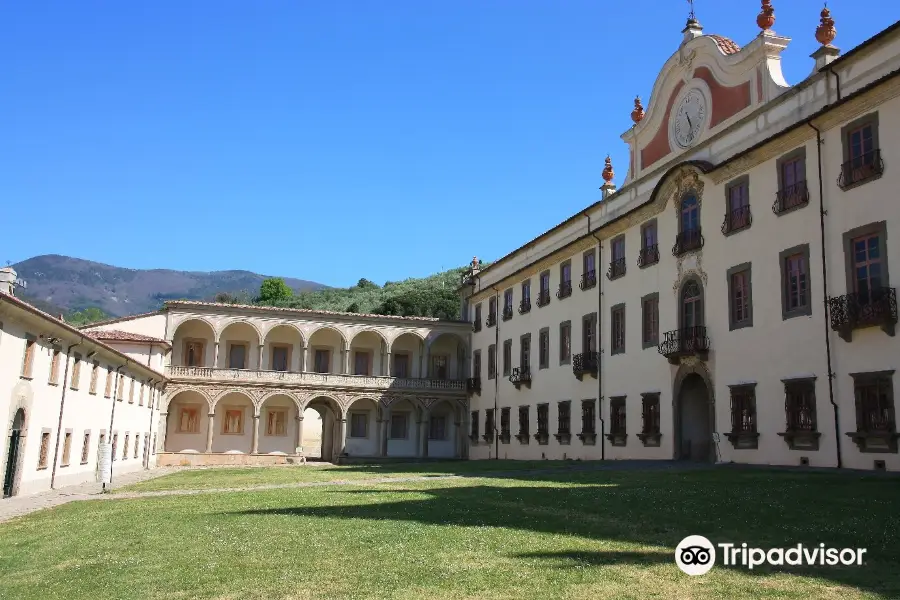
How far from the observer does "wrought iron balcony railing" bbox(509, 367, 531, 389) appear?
138ft

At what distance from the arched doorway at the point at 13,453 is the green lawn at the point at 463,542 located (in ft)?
13.7

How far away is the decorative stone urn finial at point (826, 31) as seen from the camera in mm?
23375

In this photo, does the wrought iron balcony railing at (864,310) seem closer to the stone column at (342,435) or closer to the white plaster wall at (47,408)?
the white plaster wall at (47,408)

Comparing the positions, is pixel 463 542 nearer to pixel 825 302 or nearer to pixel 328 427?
pixel 825 302

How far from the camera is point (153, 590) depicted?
8188 millimetres

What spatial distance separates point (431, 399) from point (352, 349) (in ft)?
20.7

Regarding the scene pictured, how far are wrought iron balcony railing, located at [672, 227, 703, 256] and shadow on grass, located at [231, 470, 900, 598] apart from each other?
33.7 feet

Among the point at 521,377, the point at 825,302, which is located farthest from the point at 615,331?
the point at 825,302

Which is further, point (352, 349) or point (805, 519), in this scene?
point (352, 349)

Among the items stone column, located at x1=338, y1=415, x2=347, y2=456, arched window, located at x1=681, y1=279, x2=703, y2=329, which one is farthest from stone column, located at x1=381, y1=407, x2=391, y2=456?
arched window, located at x1=681, y1=279, x2=703, y2=329

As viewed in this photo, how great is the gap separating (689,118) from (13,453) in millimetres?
24935

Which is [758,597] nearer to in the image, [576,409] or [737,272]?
[737,272]

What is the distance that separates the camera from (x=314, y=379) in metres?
49.8

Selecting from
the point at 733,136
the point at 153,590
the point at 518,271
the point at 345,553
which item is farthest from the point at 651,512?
the point at 518,271
